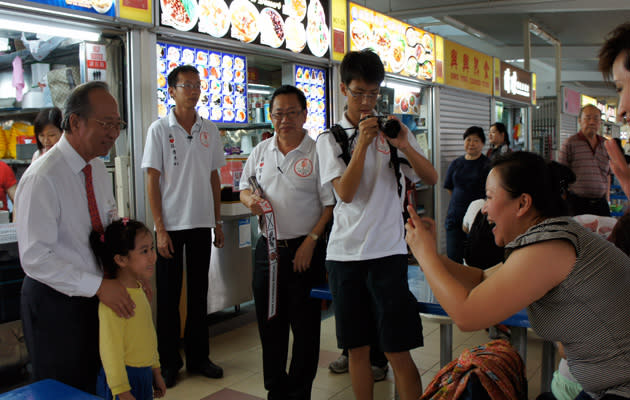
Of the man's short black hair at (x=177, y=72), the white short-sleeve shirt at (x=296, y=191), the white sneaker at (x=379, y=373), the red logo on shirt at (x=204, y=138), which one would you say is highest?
the man's short black hair at (x=177, y=72)

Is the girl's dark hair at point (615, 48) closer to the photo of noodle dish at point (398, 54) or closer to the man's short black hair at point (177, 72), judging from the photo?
the man's short black hair at point (177, 72)

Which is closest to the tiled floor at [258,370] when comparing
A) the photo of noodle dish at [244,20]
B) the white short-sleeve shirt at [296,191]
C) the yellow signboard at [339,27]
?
the white short-sleeve shirt at [296,191]

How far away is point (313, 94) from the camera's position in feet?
17.4

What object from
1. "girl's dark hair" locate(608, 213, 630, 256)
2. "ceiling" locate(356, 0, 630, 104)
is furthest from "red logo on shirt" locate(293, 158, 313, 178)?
"ceiling" locate(356, 0, 630, 104)

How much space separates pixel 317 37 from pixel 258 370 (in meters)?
3.24

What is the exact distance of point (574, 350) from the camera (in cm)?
145

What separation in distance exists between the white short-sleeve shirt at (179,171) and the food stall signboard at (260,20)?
3.00 feet

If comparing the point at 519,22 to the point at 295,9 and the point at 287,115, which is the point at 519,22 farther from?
the point at 287,115

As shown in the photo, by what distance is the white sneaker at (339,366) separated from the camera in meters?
3.54

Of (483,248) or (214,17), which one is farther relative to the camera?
(214,17)

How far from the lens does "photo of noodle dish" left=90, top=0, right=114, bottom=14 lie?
3.36 metres

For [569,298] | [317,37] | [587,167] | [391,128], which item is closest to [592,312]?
[569,298]

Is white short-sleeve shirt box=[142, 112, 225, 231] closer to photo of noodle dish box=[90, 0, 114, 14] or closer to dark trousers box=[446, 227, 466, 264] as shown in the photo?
photo of noodle dish box=[90, 0, 114, 14]

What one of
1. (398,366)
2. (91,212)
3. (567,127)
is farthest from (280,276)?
(567,127)
